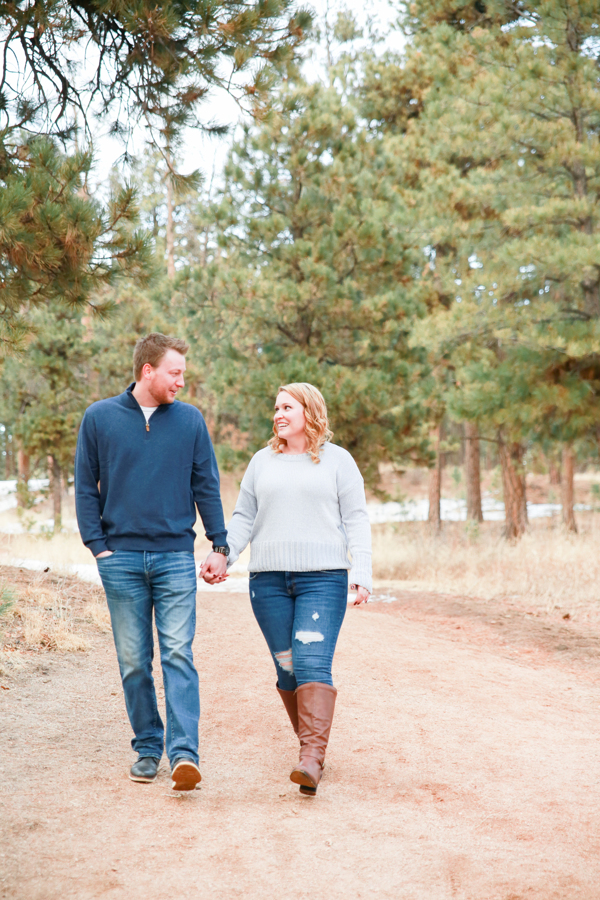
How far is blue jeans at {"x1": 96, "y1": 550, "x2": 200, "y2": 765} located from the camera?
3.55 m

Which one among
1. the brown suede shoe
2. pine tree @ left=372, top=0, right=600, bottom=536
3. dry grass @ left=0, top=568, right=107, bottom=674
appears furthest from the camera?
pine tree @ left=372, top=0, right=600, bottom=536

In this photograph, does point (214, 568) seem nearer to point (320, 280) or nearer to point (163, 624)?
point (163, 624)

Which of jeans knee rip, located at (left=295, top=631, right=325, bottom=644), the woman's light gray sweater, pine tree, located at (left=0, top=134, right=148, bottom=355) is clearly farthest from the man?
pine tree, located at (left=0, top=134, right=148, bottom=355)

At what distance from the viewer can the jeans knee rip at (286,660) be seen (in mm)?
3795

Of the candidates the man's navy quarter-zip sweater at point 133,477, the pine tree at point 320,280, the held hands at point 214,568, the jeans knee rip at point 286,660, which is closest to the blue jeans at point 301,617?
the jeans knee rip at point 286,660

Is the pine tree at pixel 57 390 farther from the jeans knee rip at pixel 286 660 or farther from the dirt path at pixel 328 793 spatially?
the jeans knee rip at pixel 286 660

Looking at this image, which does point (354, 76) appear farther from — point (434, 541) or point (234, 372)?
point (434, 541)

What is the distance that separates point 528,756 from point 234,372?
9.66 m

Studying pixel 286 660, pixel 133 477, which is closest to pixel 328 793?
pixel 286 660

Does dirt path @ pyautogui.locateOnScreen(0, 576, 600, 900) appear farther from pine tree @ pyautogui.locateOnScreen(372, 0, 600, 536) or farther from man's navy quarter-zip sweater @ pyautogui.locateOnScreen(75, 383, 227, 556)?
pine tree @ pyautogui.locateOnScreen(372, 0, 600, 536)

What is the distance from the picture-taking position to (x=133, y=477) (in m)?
3.58

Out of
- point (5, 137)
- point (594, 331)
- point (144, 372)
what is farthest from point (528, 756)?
point (594, 331)

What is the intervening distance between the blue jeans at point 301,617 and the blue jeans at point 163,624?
14.0 inches

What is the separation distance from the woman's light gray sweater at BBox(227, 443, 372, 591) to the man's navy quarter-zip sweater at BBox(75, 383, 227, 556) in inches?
11.3
